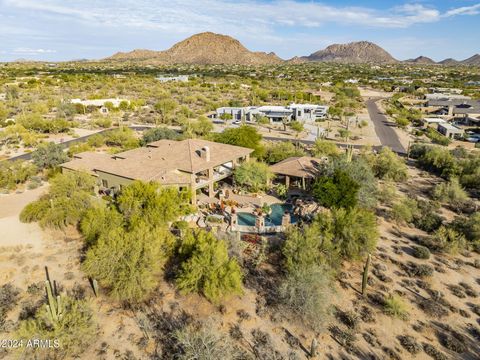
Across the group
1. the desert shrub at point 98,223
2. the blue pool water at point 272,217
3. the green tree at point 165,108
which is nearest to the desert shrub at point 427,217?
the blue pool water at point 272,217

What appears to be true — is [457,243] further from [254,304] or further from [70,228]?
[70,228]

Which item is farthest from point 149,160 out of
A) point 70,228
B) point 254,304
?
point 254,304

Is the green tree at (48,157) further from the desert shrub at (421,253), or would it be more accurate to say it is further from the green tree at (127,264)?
the desert shrub at (421,253)

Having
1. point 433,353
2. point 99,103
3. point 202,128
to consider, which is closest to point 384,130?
point 202,128

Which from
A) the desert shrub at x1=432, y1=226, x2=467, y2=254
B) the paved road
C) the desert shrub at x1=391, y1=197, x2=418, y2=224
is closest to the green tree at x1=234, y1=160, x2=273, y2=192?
the desert shrub at x1=391, y1=197, x2=418, y2=224

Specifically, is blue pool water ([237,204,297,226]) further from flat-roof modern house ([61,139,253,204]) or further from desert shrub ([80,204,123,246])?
desert shrub ([80,204,123,246])

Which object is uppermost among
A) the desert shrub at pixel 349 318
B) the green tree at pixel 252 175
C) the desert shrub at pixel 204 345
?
the green tree at pixel 252 175

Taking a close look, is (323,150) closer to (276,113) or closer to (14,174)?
(276,113)
